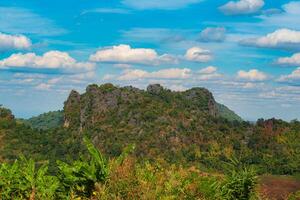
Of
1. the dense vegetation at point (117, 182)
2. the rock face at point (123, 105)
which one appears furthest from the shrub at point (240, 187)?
the rock face at point (123, 105)

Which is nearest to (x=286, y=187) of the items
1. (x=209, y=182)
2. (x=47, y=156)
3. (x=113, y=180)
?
(x=209, y=182)

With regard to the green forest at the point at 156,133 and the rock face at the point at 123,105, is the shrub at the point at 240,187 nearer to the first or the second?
the green forest at the point at 156,133

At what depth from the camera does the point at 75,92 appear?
597 ft

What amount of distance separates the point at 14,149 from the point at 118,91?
47.1m

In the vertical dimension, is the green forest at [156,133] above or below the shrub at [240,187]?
below

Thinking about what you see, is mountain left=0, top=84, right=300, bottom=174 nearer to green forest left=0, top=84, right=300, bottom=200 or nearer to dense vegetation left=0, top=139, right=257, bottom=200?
green forest left=0, top=84, right=300, bottom=200

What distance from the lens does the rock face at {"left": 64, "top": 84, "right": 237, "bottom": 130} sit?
166m

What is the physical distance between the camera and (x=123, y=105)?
169750 millimetres

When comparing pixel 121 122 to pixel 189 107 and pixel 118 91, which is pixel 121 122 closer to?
pixel 118 91

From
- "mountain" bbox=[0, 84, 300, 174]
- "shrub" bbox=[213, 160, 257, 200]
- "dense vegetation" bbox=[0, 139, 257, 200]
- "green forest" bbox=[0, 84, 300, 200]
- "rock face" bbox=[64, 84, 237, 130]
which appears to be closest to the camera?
"dense vegetation" bbox=[0, 139, 257, 200]

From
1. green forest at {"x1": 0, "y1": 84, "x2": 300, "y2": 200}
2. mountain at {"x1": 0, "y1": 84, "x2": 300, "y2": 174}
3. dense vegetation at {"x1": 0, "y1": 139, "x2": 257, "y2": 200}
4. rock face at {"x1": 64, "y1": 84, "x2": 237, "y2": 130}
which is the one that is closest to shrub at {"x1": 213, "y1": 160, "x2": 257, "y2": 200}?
dense vegetation at {"x1": 0, "y1": 139, "x2": 257, "y2": 200}

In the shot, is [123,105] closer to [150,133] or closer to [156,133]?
[150,133]

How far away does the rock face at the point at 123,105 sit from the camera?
165875mm

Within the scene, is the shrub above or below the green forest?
above
